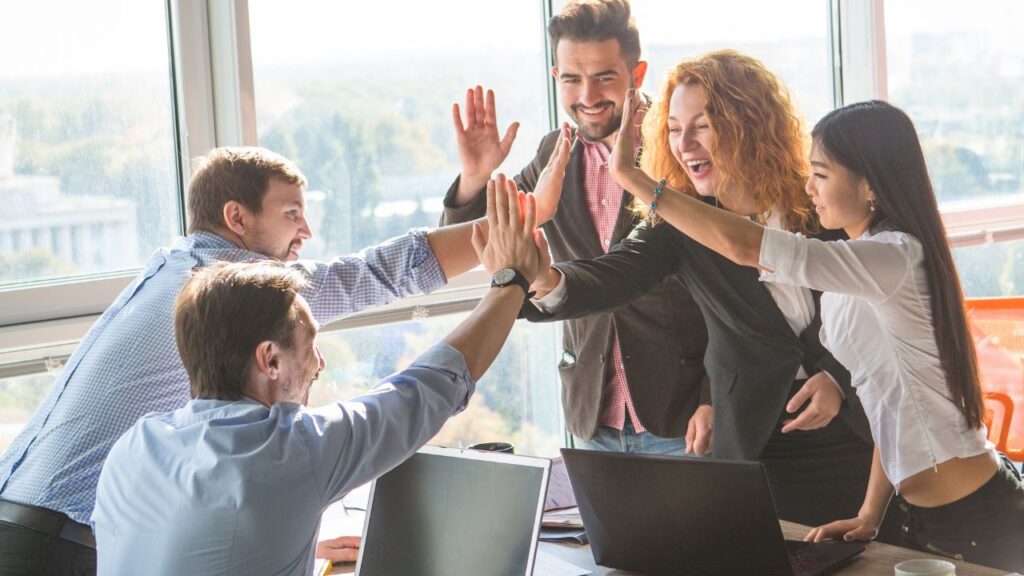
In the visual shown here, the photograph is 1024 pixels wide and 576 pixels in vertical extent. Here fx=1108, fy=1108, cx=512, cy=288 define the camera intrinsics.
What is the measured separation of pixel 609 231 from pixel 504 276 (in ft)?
3.14

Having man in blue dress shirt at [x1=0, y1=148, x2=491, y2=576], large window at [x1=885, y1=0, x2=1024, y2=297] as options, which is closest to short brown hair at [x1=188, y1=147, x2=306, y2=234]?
man in blue dress shirt at [x1=0, y1=148, x2=491, y2=576]

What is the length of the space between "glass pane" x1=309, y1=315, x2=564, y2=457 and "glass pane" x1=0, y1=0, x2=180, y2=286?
2.73 feet

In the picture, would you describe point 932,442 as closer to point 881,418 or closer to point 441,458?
point 881,418

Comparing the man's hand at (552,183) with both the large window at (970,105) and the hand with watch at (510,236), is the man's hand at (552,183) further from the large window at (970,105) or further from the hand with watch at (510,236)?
the large window at (970,105)

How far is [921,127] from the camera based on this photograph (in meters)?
4.96

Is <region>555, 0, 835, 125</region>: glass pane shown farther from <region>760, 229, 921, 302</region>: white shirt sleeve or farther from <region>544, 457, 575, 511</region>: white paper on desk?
<region>760, 229, 921, 302</region>: white shirt sleeve

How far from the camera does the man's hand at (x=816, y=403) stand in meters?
2.36

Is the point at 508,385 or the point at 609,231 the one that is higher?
the point at 609,231

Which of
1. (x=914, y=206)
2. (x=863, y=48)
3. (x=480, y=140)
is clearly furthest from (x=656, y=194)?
(x=863, y=48)

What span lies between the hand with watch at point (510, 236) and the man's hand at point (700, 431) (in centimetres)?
73

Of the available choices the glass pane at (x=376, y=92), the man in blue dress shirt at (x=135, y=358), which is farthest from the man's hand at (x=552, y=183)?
the glass pane at (x=376, y=92)

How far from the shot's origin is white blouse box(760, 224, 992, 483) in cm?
209

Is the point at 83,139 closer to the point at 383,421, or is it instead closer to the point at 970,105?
the point at 383,421

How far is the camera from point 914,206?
7.04 feet
